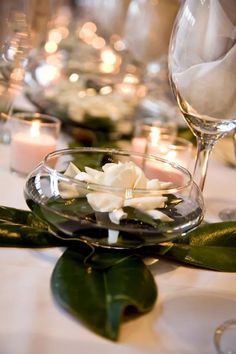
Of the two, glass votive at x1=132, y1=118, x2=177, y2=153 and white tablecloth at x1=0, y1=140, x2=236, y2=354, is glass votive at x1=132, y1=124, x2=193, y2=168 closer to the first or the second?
glass votive at x1=132, y1=118, x2=177, y2=153

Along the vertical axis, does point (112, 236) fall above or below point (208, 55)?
below

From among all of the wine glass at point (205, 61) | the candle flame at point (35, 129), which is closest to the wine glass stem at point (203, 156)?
the wine glass at point (205, 61)

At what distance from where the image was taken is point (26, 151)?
2.21 feet

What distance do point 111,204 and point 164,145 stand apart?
A: 43 cm

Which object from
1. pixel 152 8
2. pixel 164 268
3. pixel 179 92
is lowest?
pixel 164 268

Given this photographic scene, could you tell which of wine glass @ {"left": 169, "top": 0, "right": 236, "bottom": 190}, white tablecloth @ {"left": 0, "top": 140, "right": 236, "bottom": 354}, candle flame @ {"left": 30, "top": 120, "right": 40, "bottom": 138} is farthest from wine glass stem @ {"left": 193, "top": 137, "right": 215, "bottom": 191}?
candle flame @ {"left": 30, "top": 120, "right": 40, "bottom": 138}

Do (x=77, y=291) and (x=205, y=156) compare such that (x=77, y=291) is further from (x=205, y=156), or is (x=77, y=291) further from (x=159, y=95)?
(x=159, y=95)

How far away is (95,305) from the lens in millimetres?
315

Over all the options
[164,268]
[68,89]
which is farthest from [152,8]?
[164,268]

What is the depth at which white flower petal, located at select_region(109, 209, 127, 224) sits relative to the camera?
38cm

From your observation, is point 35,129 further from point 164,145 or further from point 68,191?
point 68,191

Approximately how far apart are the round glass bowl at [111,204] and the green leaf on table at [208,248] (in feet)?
0.10

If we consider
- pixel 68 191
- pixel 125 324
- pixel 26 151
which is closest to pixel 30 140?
pixel 26 151

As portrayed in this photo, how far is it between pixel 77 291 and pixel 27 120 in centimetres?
49
